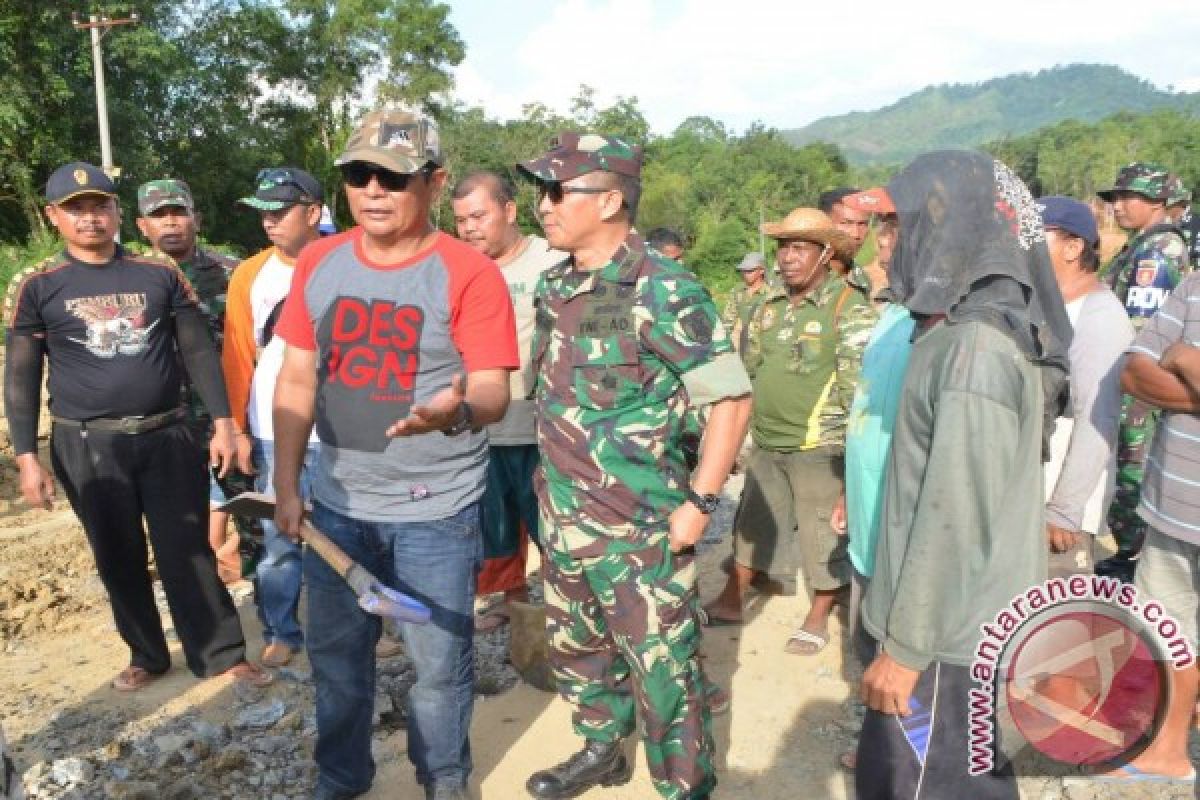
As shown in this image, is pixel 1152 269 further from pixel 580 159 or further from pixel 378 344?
pixel 378 344

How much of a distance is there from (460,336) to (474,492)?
0.51 m

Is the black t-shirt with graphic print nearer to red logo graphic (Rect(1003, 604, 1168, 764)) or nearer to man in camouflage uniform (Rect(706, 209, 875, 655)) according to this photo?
man in camouflage uniform (Rect(706, 209, 875, 655))

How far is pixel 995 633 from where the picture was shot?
1.92 metres

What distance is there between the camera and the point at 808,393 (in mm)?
4137

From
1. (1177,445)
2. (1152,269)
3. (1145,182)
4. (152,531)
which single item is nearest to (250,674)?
(152,531)

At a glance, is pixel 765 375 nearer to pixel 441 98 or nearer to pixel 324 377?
pixel 324 377

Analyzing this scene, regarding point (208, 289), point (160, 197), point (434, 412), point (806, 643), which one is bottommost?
point (806, 643)

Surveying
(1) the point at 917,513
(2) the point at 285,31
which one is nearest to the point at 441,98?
(2) the point at 285,31

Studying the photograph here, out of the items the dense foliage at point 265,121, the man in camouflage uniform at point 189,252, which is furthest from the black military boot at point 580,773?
the dense foliage at point 265,121

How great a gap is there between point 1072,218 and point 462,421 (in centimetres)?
289

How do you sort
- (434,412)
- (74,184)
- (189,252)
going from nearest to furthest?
(434,412) → (74,184) → (189,252)

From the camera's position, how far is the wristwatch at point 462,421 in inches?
87.0

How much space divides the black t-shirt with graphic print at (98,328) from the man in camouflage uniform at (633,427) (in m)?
1.84

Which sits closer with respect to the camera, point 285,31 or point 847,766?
point 847,766
